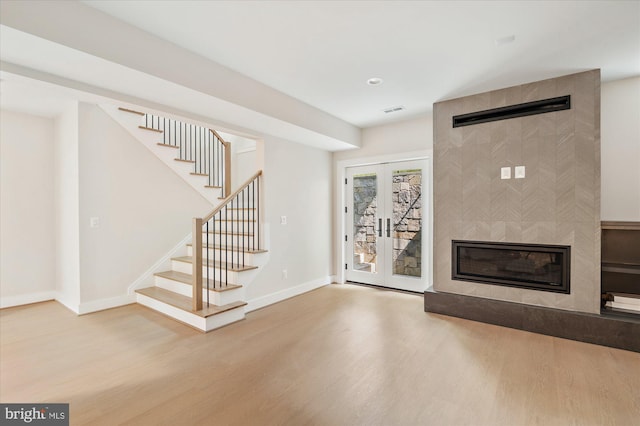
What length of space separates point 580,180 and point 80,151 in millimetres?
5844

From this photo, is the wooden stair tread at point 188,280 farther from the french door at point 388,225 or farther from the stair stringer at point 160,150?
the french door at point 388,225

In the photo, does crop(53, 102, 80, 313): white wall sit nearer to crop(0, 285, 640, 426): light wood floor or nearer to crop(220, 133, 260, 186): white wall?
crop(0, 285, 640, 426): light wood floor

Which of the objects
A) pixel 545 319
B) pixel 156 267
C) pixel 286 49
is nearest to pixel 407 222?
pixel 545 319

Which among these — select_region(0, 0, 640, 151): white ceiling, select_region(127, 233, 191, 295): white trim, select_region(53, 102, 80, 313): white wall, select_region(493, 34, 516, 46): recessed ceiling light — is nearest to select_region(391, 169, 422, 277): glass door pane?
select_region(0, 0, 640, 151): white ceiling

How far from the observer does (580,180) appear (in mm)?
3037

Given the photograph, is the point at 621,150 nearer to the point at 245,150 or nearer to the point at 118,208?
the point at 245,150

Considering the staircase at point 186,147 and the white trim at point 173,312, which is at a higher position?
the staircase at point 186,147

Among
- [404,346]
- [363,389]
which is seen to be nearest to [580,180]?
[404,346]

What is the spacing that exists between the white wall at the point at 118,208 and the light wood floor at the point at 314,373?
0.64 m

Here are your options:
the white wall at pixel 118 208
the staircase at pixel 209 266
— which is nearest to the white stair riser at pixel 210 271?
the staircase at pixel 209 266

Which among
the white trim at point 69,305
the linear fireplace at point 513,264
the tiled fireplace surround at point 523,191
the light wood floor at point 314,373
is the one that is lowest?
the light wood floor at point 314,373

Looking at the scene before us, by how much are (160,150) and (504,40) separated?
4.57 meters

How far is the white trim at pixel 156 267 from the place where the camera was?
14.0ft

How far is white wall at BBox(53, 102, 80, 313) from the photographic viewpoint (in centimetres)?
377
